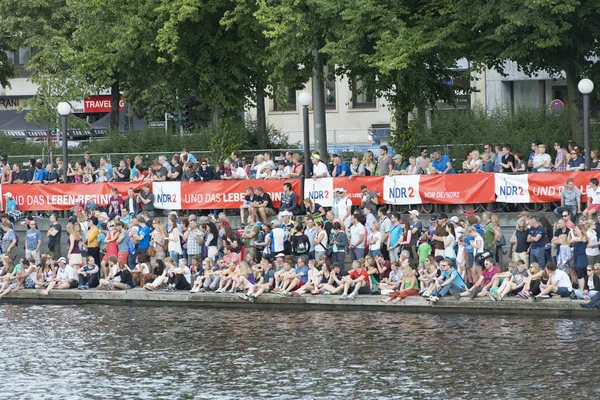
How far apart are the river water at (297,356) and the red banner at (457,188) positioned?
459 cm

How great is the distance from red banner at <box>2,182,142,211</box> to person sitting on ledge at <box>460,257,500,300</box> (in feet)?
37.7

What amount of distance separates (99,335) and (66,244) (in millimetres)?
8793

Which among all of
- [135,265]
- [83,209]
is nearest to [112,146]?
[83,209]

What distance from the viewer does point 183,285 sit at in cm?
2808

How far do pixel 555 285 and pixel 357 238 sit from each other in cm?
522

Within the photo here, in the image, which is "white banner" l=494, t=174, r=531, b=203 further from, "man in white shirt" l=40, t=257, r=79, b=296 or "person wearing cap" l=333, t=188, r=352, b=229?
"man in white shirt" l=40, t=257, r=79, b=296

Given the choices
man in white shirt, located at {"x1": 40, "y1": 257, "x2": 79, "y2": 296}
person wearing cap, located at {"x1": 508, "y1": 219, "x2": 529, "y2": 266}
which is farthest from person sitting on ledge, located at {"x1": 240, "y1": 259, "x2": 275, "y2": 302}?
person wearing cap, located at {"x1": 508, "y1": 219, "x2": 529, "y2": 266}

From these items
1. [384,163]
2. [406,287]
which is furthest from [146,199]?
[406,287]

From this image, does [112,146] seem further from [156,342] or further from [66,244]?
[156,342]

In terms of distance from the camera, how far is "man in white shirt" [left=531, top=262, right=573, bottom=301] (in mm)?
23766

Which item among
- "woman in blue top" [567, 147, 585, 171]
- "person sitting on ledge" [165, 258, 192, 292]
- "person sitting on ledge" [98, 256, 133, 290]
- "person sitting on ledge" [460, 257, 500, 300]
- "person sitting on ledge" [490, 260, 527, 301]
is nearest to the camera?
"person sitting on ledge" [490, 260, 527, 301]

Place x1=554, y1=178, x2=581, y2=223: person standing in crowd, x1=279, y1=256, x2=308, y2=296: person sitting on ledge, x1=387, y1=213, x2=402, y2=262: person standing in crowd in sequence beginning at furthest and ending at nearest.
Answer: x1=387, y1=213, x2=402, y2=262: person standing in crowd < x1=279, y1=256, x2=308, y2=296: person sitting on ledge < x1=554, y1=178, x2=581, y2=223: person standing in crowd

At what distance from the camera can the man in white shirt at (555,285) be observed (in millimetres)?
23766

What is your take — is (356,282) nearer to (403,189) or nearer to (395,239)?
(395,239)
